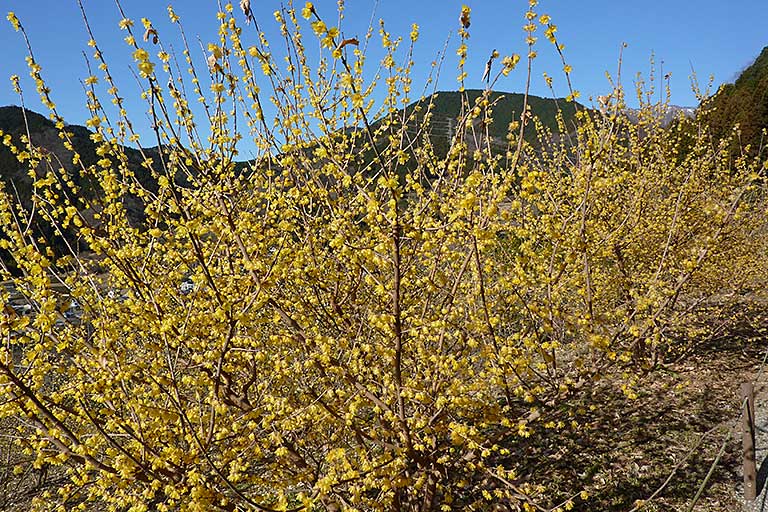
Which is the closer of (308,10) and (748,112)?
(308,10)

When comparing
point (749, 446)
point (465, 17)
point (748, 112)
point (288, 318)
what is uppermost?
point (748, 112)

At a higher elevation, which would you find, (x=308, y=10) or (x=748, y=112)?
(x=748, y=112)

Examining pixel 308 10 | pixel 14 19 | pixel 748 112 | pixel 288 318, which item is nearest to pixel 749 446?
pixel 288 318

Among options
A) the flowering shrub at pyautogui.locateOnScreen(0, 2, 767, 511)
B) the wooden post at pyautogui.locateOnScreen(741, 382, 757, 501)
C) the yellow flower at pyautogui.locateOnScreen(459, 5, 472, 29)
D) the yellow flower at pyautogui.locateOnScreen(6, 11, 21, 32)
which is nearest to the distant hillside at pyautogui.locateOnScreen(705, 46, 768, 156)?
the wooden post at pyautogui.locateOnScreen(741, 382, 757, 501)

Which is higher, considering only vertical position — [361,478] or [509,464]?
[361,478]

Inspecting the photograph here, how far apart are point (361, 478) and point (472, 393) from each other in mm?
1016

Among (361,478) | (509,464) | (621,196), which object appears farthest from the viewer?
(621,196)

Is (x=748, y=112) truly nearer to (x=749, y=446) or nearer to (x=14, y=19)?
(x=749, y=446)

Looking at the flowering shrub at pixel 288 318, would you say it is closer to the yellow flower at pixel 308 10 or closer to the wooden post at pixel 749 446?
the yellow flower at pixel 308 10

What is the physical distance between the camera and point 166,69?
124 inches

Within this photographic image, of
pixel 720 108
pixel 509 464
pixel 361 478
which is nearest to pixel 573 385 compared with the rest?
pixel 361 478

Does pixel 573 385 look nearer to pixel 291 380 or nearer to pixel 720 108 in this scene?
pixel 291 380

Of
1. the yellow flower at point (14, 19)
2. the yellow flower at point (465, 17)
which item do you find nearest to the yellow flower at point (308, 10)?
Answer: the yellow flower at point (465, 17)

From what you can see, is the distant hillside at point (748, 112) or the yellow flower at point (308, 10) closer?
the yellow flower at point (308, 10)
